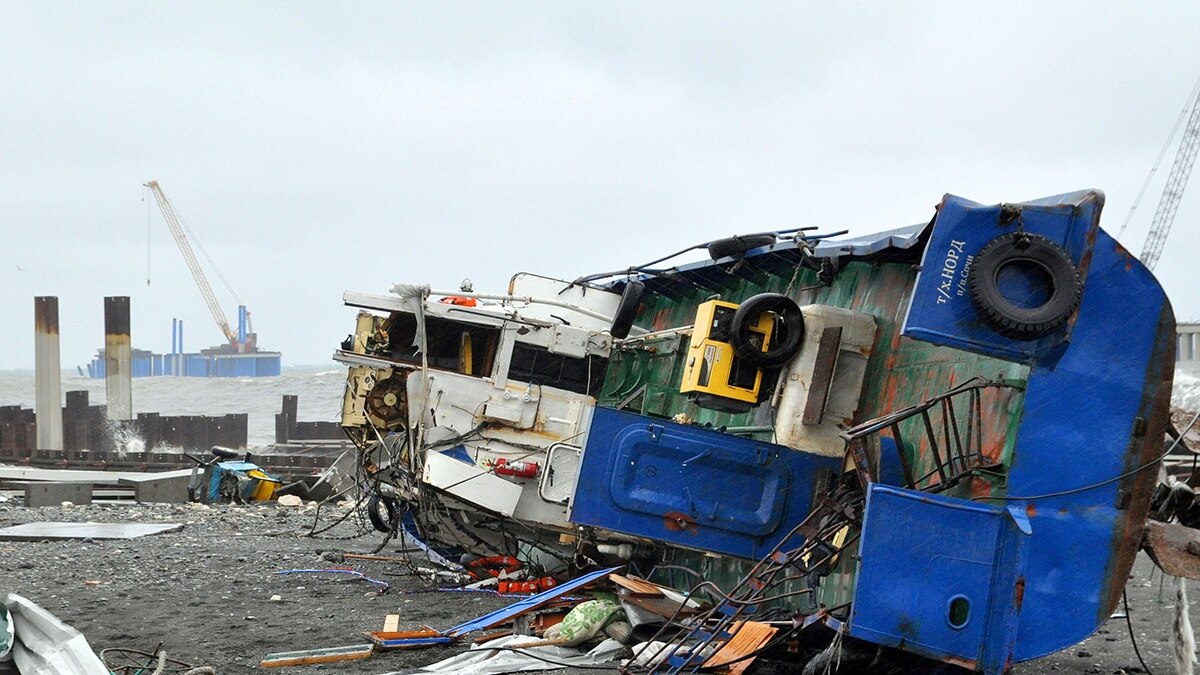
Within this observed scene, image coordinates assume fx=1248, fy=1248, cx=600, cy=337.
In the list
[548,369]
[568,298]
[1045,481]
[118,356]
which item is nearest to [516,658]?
[1045,481]

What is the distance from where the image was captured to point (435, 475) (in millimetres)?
12359

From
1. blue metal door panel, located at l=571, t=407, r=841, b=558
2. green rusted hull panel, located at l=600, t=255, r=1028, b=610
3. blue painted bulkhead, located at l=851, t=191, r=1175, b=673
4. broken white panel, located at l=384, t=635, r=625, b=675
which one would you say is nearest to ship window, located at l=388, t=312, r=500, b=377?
green rusted hull panel, located at l=600, t=255, r=1028, b=610

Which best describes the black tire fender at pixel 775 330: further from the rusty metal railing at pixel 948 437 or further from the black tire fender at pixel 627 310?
the black tire fender at pixel 627 310

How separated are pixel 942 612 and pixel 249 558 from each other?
11499 mm

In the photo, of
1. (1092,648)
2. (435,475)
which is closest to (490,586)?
(435,475)

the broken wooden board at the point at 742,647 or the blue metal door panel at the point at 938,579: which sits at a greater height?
the blue metal door panel at the point at 938,579

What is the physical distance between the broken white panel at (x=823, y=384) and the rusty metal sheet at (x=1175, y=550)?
7.22 feet

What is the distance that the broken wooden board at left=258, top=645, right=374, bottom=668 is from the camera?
27.3 ft

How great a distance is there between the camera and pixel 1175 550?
251 inches

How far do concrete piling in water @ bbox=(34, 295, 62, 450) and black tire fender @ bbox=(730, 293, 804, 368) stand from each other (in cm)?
3676

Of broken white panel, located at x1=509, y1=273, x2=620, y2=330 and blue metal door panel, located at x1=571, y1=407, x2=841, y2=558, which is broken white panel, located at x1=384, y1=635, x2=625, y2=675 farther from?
broken white panel, located at x1=509, y1=273, x2=620, y2=330

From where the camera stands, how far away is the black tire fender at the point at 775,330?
816cm

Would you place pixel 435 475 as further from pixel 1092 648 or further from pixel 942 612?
pixel 942 612

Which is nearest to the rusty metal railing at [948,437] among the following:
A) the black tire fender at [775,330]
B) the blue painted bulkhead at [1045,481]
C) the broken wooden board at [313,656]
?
the blue painted bulkhead at [1045,481]
